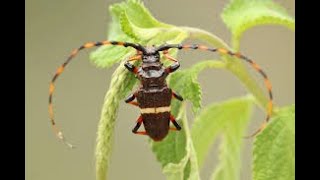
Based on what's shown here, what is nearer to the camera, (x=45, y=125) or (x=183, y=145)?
(x=183, y=145)

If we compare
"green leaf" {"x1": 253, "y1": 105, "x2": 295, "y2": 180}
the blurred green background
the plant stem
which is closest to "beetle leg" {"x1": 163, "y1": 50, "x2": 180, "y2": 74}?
the plant stem

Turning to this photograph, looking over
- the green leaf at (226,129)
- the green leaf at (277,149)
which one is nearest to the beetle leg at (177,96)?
the green leaf at (277,149)

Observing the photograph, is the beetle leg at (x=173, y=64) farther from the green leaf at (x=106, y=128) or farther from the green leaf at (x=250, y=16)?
the green leaf at (x=106, y=128)

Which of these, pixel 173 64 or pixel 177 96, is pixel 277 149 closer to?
pixel 177 96

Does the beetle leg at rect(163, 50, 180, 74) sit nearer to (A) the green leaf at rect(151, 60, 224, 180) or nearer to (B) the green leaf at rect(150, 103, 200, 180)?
(A) the green leaf at rect(151, 60, 224, 180)

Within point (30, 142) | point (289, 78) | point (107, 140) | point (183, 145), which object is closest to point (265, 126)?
point (183, 145)

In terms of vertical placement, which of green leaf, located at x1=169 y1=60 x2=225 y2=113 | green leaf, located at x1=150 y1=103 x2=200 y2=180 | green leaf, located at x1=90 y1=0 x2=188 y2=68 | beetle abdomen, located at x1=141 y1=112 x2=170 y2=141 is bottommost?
green leaf, located at x1=150 y1=103 x2=200 y2=180

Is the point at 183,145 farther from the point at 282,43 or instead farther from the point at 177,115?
the point at 282,43

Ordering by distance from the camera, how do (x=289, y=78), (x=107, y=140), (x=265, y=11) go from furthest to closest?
(x=289, y=78), (x=265, y=11), (x=107, y=140)

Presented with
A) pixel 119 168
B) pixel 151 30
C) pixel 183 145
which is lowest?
pixel 119 168
